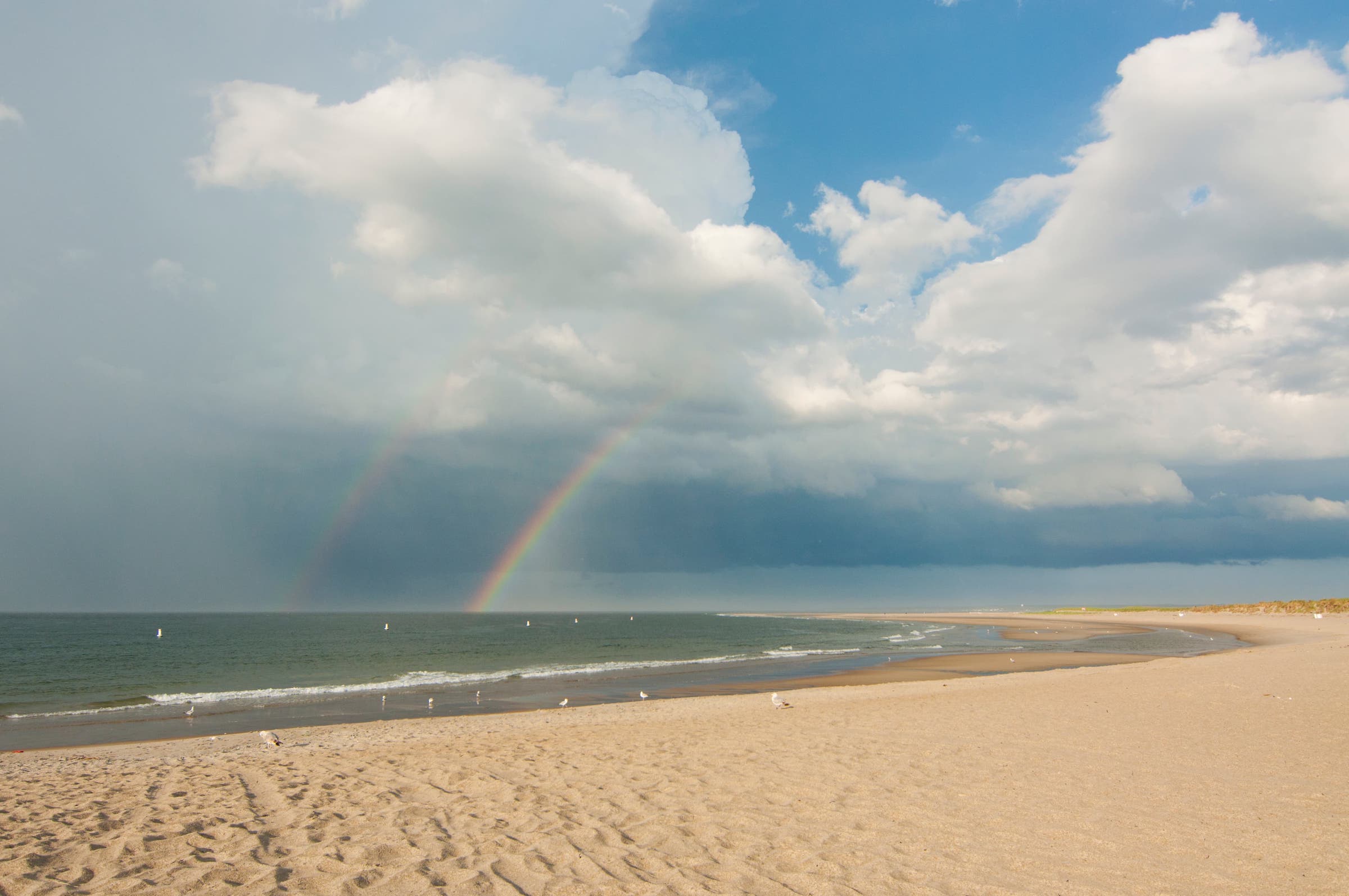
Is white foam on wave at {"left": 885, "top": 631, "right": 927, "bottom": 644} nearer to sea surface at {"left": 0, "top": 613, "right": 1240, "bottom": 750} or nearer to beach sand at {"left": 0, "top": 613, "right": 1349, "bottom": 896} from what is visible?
sea surface at {"left": 0, "top": 613, "right": 1240, "bottom": 750}

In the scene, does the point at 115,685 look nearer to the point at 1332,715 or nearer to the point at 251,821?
the point at 251,821

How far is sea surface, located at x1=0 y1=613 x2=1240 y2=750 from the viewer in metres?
23.6

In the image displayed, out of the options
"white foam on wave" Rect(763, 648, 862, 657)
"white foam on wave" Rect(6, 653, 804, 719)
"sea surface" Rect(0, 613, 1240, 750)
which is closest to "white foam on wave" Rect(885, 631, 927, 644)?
"sea surface" Rect(0, 613, 1240, 750)

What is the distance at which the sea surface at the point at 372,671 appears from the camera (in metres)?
23.6

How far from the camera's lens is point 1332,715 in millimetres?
15461

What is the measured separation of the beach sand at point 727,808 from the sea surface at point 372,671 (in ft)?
23.6

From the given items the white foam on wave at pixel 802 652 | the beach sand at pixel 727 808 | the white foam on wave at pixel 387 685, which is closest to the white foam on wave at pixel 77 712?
the white foam on wave at pixel 387 685

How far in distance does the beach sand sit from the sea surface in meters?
7.18

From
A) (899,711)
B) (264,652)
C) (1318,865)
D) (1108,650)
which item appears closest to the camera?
(1318,865)

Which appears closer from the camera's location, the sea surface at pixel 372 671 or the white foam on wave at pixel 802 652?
the sea surface at pixel 372 671

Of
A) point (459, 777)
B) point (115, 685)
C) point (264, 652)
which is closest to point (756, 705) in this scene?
point (459, 777)

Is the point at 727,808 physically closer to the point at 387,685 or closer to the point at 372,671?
the point at 387,685

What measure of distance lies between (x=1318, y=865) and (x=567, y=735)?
1282 cm

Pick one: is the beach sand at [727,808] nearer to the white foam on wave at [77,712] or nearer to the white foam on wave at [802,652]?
the white foam on wave at [77,712]
